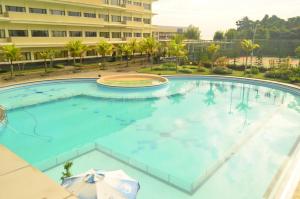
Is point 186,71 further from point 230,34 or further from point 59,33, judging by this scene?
point 230,34

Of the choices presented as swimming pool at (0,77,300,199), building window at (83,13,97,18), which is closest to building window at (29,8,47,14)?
building window at (83,13,97,18)

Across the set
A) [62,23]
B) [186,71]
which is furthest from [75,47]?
[186,71]

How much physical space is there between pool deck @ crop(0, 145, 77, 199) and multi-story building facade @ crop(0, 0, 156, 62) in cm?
3005

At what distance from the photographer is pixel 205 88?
25781 mm

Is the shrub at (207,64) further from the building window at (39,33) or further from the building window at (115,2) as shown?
the building window at (39,33)

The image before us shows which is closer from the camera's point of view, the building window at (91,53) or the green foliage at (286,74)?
the green foliage at (286,74)

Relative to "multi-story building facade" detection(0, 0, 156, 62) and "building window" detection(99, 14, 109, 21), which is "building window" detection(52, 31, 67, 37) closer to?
"multi-story building facade" detection(0, 0, 156, 62)

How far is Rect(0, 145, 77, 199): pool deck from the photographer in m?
2.79

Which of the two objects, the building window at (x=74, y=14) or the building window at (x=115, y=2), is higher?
the building window at (x=115, y=2)

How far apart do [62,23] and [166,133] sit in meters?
27.6

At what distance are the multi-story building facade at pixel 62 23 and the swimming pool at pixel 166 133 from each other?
9.66m

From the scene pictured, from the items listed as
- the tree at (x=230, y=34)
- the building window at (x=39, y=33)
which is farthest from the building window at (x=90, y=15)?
the tree at (x=230, y=34)

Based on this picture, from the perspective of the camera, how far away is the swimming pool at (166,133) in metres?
9.79

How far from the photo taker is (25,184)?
119 inches
